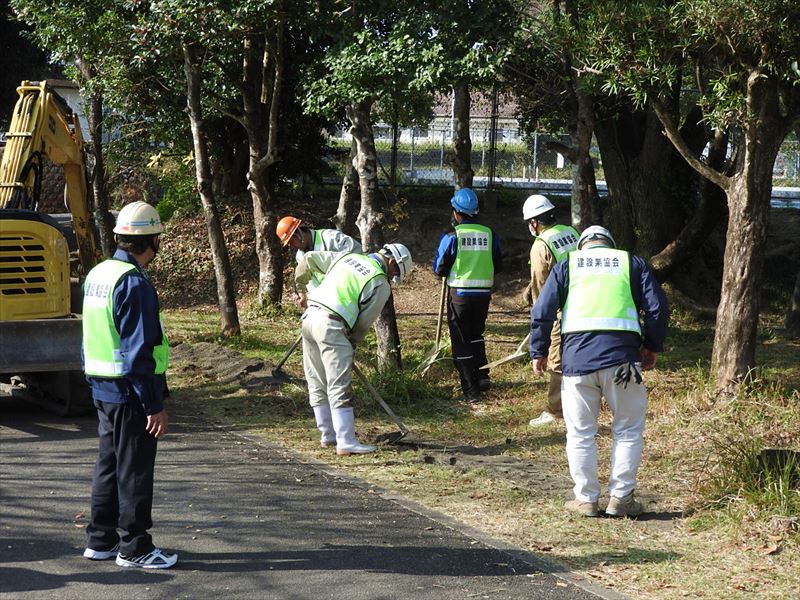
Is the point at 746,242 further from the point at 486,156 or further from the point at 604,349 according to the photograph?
the point at 486,156

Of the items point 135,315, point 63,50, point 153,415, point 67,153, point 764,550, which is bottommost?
point 764,550

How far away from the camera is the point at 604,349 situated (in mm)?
6801

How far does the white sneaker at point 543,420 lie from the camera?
971cm

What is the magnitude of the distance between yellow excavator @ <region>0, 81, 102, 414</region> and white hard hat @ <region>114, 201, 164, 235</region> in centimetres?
368

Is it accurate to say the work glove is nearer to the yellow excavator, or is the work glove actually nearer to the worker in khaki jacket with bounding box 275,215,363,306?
the worker in khaki jacket with bounding box 275,215,363,306

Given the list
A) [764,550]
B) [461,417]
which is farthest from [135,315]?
[461,417]

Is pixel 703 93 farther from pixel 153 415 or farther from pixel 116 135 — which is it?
pixel 116 135

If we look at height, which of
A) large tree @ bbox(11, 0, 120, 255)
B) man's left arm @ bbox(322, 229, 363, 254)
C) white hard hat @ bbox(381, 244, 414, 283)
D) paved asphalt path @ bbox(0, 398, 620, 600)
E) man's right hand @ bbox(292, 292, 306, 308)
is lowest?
paved asphalt path @ bbox(0, 398, 620, 600)

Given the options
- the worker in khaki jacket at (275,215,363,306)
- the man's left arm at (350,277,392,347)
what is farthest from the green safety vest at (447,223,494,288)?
the man's left arm at (350,277,392,347)

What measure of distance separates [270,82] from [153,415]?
12.9m

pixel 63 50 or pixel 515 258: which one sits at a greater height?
pixel 63 50

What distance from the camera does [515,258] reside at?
745 inches

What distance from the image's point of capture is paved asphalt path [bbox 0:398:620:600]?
18.3ft

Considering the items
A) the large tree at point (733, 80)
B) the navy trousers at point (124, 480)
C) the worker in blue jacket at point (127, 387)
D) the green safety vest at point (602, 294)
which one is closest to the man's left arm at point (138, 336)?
the worker in blue jacket at point (127, 387)
